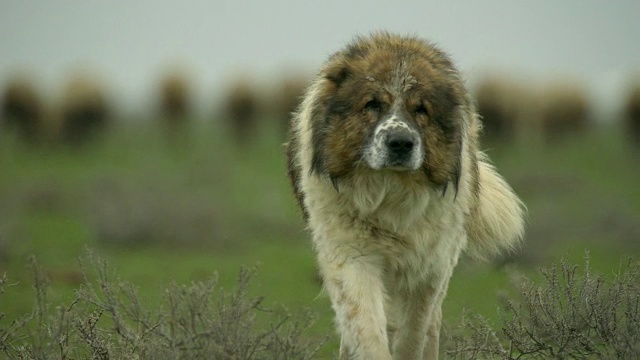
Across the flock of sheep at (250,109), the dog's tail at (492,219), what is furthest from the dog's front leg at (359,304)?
the flock of sheep at (250,109)

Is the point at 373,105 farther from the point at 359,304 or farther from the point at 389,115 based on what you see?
the point at 359,304

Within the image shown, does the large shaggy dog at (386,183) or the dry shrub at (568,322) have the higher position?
the large shaggy dog at (386,183)

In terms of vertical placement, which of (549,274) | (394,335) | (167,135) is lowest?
(167,135)

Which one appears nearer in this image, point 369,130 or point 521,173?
point 369,130

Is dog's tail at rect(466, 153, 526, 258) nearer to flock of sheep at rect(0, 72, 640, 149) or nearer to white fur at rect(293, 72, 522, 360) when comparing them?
white fur at rect(293, 72, 522, 360)

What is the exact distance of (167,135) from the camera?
33.5 metres

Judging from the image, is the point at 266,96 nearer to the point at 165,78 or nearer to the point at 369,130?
the point at 165,78

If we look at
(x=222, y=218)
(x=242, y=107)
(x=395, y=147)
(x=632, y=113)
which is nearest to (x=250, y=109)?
(x=242, y=107)

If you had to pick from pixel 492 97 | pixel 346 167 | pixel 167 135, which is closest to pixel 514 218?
pixel 346 167

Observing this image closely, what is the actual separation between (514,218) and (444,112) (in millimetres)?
1826

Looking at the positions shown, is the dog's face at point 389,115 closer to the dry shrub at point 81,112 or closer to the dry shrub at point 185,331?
the dry shrub at point 185,331

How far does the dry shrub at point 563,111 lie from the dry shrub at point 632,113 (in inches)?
51.4

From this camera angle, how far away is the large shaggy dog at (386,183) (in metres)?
6.72

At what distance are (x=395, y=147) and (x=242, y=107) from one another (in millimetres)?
28052
